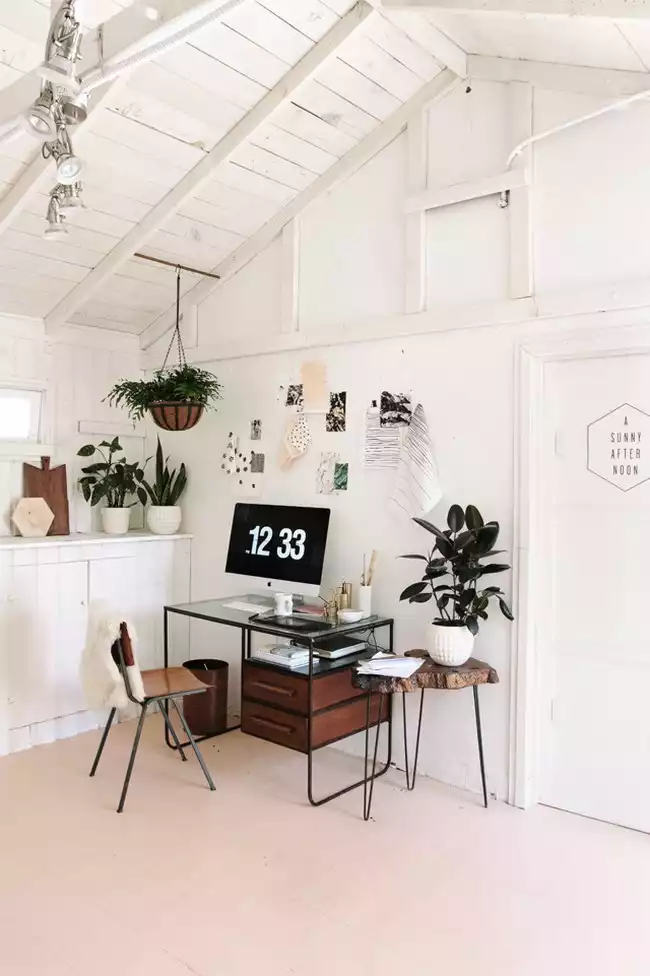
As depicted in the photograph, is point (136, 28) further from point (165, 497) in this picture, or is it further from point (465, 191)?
point (165, 497)

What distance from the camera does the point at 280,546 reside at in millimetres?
3809

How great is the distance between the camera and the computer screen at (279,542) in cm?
365

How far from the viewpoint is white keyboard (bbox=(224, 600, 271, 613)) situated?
3.71 meters

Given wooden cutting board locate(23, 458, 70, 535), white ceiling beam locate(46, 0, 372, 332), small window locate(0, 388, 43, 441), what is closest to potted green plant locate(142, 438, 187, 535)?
wooden cutting board locate(23, 458, 70, 535)

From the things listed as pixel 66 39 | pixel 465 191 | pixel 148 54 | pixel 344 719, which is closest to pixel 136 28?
pixel 148 54

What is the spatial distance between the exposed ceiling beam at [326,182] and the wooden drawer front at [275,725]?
234 centimetres

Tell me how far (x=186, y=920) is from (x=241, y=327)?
2.91m

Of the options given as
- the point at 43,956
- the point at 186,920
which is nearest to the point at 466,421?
the point at 186,920

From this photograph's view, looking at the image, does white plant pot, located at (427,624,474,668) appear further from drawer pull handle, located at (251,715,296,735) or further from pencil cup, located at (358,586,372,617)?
drawer pull handle, located at (251,715,296,735)

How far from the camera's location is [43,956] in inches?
85.9

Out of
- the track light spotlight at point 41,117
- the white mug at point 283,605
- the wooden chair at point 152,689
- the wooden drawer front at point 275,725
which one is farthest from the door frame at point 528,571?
the track light spotlight at point 41,117

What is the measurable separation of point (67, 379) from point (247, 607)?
1.74m

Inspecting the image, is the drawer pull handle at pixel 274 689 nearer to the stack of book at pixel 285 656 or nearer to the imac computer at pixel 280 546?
the stack of book at pixel 285 656

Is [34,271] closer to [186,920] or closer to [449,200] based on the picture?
[449,200]
